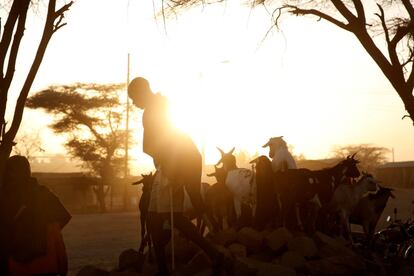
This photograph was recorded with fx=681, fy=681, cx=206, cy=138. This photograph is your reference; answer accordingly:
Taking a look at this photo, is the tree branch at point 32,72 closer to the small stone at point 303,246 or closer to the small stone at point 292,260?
the small stone at point 292,260

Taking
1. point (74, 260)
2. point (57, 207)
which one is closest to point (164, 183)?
point (57, 207)

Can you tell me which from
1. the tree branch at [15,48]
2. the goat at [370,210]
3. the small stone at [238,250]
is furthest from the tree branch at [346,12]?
the tree branch at [15,48]

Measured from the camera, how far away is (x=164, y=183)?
23.4 feet

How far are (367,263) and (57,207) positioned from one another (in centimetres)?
440

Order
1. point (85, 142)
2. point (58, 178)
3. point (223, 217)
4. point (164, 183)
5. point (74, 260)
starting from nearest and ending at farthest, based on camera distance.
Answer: point (164, 183) < point (223, 217) < point (74, 260) < point (58, 178) < point (85, 142)

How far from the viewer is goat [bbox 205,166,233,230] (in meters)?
12.0

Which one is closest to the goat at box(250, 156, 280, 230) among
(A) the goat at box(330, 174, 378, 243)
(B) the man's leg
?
(A) the goat at box(330, 174, 378, 243)

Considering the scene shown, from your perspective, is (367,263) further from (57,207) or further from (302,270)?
(57,207)

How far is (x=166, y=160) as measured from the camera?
23.1 feet

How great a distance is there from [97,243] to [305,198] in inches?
355

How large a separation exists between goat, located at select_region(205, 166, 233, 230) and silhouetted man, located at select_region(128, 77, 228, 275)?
15.6 feet

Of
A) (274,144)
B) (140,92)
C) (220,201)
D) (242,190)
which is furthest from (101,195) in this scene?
(140,92)

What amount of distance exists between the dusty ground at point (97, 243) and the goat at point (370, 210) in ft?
14.7

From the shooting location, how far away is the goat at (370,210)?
1134 cm
